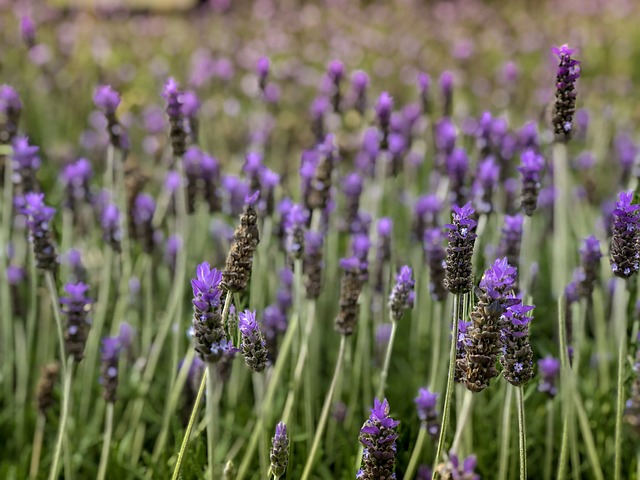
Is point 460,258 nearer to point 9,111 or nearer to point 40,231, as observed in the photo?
point 40,231

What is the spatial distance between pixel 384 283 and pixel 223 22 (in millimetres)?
7435

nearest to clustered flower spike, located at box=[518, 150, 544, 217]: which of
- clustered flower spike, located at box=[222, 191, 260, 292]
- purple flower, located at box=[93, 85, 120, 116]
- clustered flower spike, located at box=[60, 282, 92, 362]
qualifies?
clustered flower spike, located at box=[222, 191, 260, 292]

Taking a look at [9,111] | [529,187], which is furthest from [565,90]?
[9,111]

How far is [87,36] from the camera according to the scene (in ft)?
26.9

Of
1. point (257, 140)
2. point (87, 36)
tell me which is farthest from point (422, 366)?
point (87, 36)

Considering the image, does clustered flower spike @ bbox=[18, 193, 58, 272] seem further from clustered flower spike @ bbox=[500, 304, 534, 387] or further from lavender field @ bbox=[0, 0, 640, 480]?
clustered flower spike @ bbox=[500, 304, 534, 387]

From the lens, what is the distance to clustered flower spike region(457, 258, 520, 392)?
1.60 meters

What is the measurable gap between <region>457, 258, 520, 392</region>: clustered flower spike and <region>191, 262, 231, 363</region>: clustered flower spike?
545 millimetres

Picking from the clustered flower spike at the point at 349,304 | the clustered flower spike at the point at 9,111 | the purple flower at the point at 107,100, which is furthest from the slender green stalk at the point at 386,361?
the clustered flower spike at the point at 9,111

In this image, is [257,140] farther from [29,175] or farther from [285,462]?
[285,462]

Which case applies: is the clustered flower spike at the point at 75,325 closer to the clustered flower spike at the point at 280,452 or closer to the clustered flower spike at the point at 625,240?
the clustered flower spike at the point at 280,452

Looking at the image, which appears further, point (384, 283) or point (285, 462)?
point (384, 283)

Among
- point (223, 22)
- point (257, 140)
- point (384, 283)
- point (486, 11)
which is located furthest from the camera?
point (486, 11)

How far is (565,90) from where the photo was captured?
212 cm
